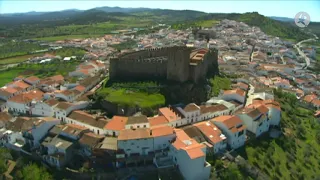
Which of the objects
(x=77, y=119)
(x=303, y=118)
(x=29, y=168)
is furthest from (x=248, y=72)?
(x=29, y=168)

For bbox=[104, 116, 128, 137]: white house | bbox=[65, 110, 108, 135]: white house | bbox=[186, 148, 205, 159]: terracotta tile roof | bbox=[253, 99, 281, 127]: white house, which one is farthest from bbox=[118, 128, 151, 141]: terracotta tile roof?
bbox=[253, 99, 281, 127]: white house

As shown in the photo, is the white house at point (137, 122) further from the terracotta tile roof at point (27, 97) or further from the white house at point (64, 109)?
the terracotta tile roof at point (27, 97)

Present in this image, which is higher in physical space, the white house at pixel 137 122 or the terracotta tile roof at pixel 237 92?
the terracotta tile roof at pixel 237 92

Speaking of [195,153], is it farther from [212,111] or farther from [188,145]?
[212,111]

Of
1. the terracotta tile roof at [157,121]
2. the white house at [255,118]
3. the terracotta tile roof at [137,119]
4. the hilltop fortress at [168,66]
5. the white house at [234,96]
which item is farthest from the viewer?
the white house at [234,96]

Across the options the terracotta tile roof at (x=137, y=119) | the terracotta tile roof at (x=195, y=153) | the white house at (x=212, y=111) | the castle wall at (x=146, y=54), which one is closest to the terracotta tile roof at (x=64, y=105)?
the terracotta tile roof at (x=137, y=119)

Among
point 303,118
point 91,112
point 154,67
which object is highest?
point 154,67

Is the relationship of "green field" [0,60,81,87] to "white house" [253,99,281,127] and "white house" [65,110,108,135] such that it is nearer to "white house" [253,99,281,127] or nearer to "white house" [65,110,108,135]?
"white house" [65,110,108,135]

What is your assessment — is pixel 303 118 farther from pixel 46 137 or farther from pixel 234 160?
pixel 46 137
